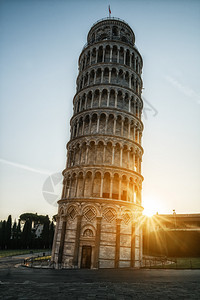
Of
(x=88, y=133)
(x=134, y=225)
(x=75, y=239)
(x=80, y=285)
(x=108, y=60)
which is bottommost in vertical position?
(x=80, y=285)

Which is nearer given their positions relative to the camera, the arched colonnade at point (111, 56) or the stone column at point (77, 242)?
the stone column at point (77, 242)

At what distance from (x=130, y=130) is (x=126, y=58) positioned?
41.4 feet

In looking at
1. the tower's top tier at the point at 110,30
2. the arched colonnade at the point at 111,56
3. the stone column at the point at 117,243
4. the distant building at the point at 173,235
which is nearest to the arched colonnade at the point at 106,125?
the arched colonnade at the point at 111,56

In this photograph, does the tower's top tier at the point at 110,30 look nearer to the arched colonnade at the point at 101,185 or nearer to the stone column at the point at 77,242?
the arched colonnade at the point at 101,185

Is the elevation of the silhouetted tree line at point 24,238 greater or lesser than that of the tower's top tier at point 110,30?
lesser

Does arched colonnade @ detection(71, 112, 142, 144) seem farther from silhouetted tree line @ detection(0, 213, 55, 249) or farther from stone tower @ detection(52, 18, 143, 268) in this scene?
silhouetted tree line @ detection(0, 213, 55, 249)

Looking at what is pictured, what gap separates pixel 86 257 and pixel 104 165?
35.1 feet

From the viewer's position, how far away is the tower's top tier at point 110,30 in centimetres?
3781

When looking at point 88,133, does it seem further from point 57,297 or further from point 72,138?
point 57,297

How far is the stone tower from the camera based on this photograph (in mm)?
25172

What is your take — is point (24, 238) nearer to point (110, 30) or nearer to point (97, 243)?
point (97, 243)

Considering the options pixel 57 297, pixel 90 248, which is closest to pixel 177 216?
pixel 90 248

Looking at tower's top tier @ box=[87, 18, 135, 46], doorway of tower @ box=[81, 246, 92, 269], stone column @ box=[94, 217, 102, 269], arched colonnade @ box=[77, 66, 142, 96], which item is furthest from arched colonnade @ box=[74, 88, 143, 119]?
doorway of tower @ box=[81, 246, 92, 269]

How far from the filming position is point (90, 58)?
3541 cm
